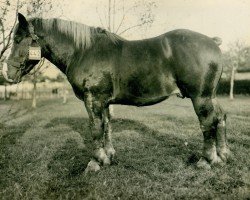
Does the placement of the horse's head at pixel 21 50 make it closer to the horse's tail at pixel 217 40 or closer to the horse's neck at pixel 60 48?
the horse's neck at pixel 60 48

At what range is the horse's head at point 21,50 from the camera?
6.79 m

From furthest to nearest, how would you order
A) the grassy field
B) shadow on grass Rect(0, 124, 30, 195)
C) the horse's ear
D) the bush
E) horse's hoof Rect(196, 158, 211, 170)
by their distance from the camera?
1. the bush
2. the horse's ear
3. horse's hoof Rect(196, 158, 211, 170)
4. shadow on grass Rect(0, 124, 30, 195)
5. the grassy field

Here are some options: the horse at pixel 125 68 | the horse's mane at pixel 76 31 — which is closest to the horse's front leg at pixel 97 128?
the horse at pixel 125 68

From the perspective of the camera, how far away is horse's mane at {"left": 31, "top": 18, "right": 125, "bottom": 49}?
6867mm

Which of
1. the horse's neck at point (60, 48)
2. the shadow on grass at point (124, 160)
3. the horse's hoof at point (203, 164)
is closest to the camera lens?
the shadow on grass at point (124, 160)

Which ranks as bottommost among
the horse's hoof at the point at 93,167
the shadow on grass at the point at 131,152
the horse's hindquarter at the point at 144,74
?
the shadow on grass at the point at 131,152

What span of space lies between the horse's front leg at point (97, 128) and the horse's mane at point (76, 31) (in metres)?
1.10

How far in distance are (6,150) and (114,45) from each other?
418cm

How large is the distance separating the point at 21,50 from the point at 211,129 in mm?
4008

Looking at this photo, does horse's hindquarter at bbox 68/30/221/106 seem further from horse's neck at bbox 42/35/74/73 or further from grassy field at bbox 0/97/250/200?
grassy field at bbox 0/97/250/200

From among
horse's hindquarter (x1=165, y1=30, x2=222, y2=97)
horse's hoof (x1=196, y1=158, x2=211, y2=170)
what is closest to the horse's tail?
horse's hindquarter (x1=165, y1=30, x2=222, y2=97)

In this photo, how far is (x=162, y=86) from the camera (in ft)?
21.3

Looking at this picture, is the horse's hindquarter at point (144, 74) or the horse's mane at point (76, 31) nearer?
the horse's hindquarter at point (144, 74)

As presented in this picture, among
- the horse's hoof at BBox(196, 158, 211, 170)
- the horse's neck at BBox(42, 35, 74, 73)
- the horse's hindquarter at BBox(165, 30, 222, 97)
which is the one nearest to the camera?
the horse's hindquarter at BBox(165, 30, 222, 97)
